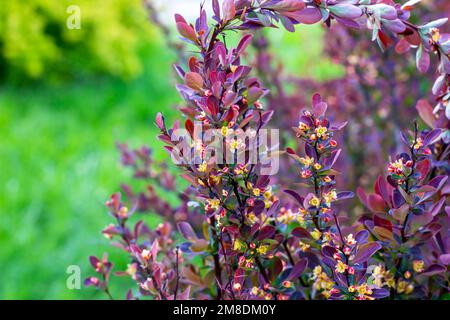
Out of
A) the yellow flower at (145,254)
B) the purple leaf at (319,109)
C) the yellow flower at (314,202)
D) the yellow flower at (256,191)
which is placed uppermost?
the purple leaf at (319,109)

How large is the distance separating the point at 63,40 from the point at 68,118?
1.07 meters

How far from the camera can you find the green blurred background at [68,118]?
2.86m

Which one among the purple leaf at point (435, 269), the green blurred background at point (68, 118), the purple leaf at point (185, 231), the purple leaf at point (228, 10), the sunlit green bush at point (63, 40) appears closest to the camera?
the purple leaf at point (228, 10)

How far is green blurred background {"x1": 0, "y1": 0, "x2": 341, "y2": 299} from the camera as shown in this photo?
9.39 feet

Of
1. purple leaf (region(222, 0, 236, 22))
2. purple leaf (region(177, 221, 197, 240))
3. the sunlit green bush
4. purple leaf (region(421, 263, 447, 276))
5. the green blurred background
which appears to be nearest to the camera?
purple leaf (region(222, 0, 236, 22))

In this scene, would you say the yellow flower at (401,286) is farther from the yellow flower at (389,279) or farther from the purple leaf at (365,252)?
the purple leaf at (365,252)

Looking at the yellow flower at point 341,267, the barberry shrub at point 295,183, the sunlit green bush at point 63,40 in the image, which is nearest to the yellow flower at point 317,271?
the barberry shrub at point 295,183

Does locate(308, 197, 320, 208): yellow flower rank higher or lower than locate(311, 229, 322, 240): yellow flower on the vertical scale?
higher

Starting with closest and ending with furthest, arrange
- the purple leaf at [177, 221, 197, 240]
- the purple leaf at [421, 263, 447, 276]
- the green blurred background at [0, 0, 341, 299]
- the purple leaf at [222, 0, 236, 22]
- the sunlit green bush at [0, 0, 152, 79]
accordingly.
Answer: the purple leaf at [222, 0, 236, 22] → the purple leaf at [421, 263, 447, 276] → the purple leaf at [177, 221, 197, 240] → the green blurred background at [0, 0, 341, 299] → the sunlit green bush at [0, 0, 152, 79]

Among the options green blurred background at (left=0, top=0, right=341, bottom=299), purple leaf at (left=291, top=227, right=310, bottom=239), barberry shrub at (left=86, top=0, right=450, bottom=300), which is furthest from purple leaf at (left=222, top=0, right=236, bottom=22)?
green blurred background at (left=0, top=0, right=341, bottom=299)

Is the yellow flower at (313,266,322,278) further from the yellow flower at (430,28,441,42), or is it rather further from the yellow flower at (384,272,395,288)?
the yellow flower at (430,28,441,42)

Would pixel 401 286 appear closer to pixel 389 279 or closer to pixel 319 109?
pixel 389 279

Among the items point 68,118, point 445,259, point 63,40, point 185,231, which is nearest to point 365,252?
point 445,259

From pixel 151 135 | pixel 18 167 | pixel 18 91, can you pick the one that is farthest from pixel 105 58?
pixel 18 167
